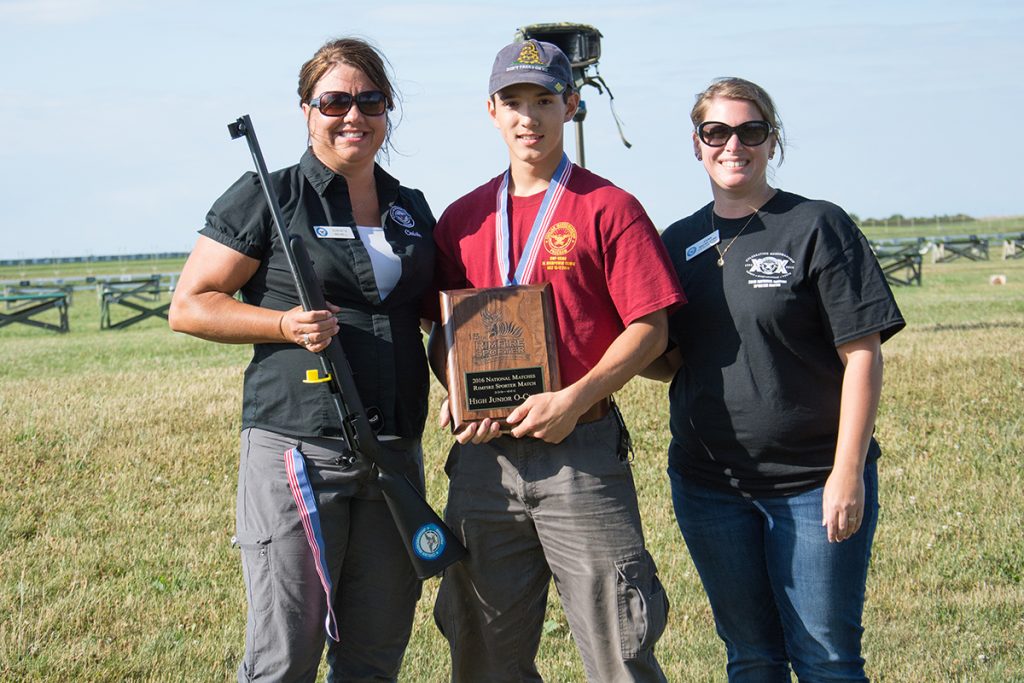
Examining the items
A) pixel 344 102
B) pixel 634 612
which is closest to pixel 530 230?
pixel 344 102

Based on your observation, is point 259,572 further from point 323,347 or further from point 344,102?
point 344,102

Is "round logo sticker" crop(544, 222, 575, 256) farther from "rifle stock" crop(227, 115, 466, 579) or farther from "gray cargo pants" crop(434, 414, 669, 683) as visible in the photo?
"rifle stock" crop(227, 115, 466, 579)

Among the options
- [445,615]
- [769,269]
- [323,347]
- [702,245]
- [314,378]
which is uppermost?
[702,245]

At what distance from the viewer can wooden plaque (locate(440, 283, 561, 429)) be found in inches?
134

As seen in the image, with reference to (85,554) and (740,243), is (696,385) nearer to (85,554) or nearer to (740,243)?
(740,243)

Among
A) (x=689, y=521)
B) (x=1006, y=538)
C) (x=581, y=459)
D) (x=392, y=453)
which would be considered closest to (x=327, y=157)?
(x=392, y=453)

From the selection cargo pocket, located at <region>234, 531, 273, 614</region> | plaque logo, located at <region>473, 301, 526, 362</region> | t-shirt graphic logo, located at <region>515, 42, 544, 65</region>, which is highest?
t-shirt graphic logo, located at <region>515, 42, 544, 65</region>

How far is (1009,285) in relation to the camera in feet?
92.2

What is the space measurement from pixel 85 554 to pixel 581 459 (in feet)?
14.1

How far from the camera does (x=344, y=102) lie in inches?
140

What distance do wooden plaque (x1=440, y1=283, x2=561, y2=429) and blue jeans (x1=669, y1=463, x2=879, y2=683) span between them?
2.53 feet

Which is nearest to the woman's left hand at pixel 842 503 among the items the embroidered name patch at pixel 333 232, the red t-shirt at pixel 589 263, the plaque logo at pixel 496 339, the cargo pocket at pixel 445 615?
the red t-shirt at pixel 589 263

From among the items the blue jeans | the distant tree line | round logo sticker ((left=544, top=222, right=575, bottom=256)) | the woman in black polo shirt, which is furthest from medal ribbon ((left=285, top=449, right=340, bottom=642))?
the distant tree line

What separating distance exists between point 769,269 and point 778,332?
212 mm
